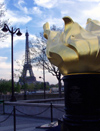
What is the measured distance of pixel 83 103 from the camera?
16.0 ft

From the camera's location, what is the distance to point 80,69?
5.06 m

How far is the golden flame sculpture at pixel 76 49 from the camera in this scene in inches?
192

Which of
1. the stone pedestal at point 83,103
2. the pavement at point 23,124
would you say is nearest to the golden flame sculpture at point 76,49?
the stone pedestal at point 83,103

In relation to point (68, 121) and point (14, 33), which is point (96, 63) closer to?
point (68, 121)

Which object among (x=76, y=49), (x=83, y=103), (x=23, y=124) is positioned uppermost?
(x=76, y=49)

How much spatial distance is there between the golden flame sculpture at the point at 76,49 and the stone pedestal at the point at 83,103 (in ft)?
0.91

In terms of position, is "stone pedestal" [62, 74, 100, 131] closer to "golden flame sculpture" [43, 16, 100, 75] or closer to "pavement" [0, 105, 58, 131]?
"golden flame sculpture" [43, 16, 100, 75]

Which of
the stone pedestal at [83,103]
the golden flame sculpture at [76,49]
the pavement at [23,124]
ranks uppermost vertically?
the golden flame sculpture at [76,49]

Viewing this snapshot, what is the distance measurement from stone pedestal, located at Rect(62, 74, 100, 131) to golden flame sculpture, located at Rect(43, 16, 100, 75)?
0.91 ft

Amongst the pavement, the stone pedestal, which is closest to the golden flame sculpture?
the stone pedestal

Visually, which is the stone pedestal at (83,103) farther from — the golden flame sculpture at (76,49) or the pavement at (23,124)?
the pavement at (23,124)

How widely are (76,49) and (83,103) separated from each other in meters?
1.46

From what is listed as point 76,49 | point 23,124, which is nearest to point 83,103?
point 76,49

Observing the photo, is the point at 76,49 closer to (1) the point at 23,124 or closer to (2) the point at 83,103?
(2) the point at 83,103
